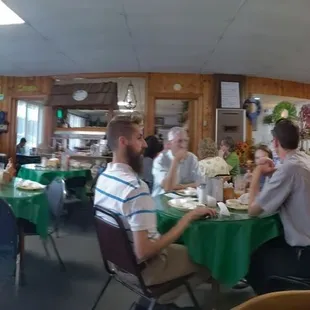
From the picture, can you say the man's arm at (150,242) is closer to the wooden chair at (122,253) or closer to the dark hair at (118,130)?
the wooden chair at (122,253)

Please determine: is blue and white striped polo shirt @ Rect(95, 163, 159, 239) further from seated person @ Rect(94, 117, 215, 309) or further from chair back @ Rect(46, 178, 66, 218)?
chair back @ Rect(46, 178, 66, 218)

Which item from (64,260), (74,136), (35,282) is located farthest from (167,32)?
(74,136)

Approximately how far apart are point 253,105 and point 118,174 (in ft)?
18.5

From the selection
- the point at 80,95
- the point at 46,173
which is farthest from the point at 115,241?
the point at 80,95

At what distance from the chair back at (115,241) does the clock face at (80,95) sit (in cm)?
568

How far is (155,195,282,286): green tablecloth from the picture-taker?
1.97 meters

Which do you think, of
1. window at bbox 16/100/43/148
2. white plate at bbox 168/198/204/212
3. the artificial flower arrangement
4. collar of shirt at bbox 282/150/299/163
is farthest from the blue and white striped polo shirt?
window at bbox 16/100/43/148

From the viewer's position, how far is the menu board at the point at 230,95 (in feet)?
22.2

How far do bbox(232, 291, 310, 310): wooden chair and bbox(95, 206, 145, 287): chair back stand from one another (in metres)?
1.04

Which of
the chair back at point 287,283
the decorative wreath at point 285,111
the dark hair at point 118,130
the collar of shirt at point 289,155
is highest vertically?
the decorative wreath at point 285,111

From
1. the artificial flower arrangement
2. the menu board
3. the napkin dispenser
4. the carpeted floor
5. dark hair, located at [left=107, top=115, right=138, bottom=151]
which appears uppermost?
the menu board

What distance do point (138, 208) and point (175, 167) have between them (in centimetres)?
130

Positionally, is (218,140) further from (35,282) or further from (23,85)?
(35,282)

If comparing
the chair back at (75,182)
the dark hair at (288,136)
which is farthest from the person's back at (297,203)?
the chair back at (75,182)
